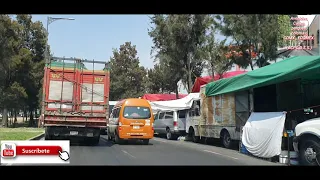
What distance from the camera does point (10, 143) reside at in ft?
30.5

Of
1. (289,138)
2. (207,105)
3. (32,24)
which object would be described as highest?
(32,24)

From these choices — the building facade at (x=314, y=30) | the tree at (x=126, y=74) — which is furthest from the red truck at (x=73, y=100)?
the tree at (x=126, y=74)

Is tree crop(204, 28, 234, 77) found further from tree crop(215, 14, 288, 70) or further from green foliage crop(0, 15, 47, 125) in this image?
green foliage crop(0, 15, 47, 125)

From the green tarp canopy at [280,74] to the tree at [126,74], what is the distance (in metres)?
31.0

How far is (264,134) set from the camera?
12219 millimetres

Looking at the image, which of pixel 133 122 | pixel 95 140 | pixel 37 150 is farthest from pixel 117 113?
pixel 37 150

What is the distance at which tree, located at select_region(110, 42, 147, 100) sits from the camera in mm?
46469

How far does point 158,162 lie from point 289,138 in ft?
12.6

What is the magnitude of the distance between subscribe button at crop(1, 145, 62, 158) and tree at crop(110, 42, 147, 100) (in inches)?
1441

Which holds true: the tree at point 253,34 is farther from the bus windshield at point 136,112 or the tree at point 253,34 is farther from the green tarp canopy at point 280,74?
the bus windshield at point 136,112

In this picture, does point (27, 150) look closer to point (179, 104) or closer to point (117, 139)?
point (117, 139)
